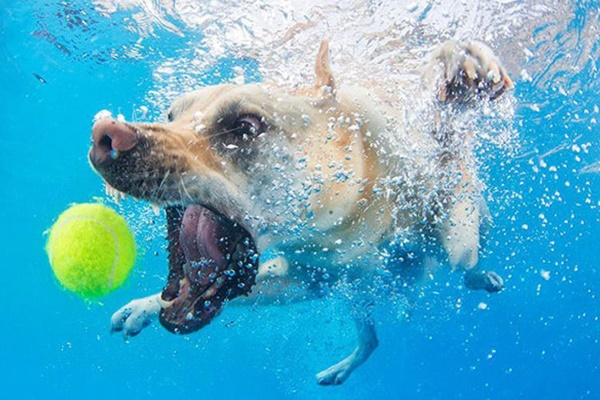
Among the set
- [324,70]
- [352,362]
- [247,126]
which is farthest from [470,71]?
[352,362]

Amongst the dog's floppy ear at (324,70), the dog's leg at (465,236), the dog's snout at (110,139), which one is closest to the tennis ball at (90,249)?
the dog's snout at (110,139)

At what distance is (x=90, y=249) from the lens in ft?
11.3

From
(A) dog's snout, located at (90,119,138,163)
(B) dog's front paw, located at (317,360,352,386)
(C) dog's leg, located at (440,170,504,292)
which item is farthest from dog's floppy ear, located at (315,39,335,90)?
(B) dog's front paw, located at (317,360,352,386)

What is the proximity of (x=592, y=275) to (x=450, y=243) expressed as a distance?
22.0 meters

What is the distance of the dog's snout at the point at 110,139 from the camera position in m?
2.14

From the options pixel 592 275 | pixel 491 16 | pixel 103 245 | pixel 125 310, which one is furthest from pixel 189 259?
pixel 592 275

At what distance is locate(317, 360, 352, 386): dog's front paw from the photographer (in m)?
6.53

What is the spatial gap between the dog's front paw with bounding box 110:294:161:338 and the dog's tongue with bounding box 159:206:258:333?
152 centimetres

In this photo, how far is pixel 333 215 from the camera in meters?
3.31

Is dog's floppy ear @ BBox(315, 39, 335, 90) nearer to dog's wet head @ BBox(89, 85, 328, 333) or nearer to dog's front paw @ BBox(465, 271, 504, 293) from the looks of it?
dog's wet head @ BBox(89, 85, 328, 333)

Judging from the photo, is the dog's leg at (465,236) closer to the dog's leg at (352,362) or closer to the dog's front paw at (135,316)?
the dog's leg at (352,362)

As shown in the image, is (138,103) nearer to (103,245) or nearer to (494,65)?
(103,245)

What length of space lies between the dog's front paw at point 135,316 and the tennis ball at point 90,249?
694mm

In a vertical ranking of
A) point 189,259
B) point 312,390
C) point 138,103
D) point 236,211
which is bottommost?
point 312,390
